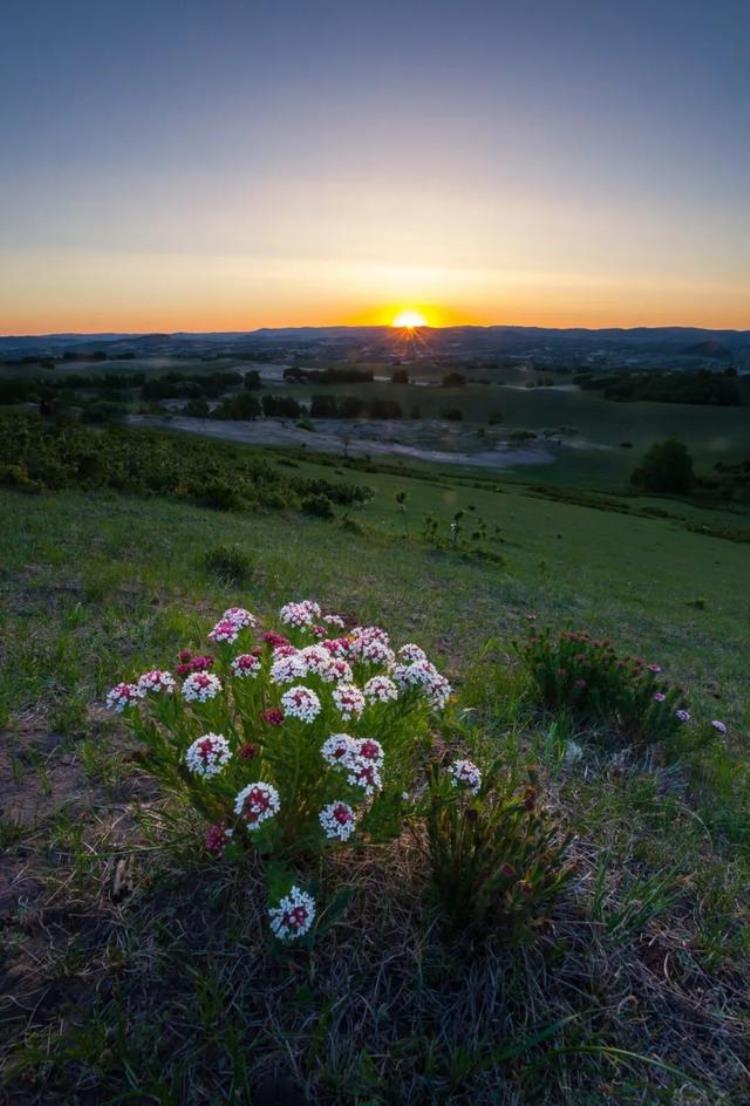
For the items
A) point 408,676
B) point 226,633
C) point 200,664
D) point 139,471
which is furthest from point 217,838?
point 139,471

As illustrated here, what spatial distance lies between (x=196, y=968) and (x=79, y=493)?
1294cm

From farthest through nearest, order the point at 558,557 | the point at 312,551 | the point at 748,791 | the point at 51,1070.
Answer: the point at 558,557, the point at 312,551, the point at 748,791, the point at 51,1070

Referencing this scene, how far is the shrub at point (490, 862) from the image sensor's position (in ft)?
7.33

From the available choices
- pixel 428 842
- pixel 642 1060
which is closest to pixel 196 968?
pixel 428 842

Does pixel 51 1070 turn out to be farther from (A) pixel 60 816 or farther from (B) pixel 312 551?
(B) pixel 312 551

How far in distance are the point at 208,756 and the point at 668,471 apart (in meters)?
56.8

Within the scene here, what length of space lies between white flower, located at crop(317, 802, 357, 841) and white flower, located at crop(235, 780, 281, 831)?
0.56ft

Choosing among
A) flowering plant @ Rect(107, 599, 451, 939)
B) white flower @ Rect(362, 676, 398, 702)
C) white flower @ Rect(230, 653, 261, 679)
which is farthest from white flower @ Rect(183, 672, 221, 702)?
white flower @ Rect(362, 676, 398, 702)

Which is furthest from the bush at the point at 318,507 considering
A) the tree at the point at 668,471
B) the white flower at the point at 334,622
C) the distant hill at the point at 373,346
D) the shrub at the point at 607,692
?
the distant hill at the point at 373,346

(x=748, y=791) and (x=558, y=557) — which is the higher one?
(x=748, y=791)

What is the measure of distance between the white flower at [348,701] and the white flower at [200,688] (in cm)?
44

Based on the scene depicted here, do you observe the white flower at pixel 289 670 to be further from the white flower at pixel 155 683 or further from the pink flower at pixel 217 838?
the pink flower at pixel 217 838

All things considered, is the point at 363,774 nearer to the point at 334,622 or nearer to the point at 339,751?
the point at 339,751

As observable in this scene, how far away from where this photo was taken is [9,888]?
2426 millimetres
